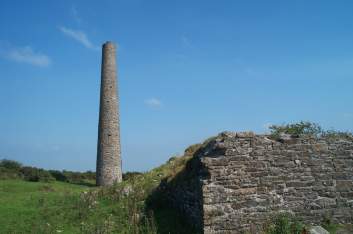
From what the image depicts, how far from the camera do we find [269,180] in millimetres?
9578

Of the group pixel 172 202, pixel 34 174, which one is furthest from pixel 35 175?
pixel 172 202

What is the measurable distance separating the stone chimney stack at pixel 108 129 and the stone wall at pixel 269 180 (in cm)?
1965

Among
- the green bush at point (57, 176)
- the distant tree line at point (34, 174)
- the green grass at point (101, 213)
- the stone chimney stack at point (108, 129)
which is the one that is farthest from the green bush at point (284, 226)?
the green bush at point (57, 176)

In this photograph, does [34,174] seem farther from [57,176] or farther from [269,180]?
[269,180]

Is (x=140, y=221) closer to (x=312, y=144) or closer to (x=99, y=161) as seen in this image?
(x=312, y=144)

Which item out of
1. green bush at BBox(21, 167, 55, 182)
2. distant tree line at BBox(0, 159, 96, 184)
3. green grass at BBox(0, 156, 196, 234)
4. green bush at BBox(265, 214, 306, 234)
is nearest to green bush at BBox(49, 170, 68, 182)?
distant tree line at BBox(0, 159, 96, 184)

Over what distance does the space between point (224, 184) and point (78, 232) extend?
4.05m

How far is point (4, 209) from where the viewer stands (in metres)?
→ 13.0

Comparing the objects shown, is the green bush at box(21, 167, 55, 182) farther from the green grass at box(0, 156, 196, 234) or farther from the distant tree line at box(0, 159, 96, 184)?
the green grass at box(0, 156, 196, 234)

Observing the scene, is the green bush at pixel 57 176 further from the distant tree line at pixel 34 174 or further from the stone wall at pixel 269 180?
the stone wall at pixel 269 180

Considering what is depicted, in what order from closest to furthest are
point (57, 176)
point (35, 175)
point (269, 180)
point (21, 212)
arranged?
point (269, 180) < point (21, 212) < point (35, 175) < point (57, 176)

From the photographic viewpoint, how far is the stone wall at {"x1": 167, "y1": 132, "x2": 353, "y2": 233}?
923 centimetres

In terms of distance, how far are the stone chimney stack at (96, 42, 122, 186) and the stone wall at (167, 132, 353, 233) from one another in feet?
64.5

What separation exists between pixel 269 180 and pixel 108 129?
2099cm
